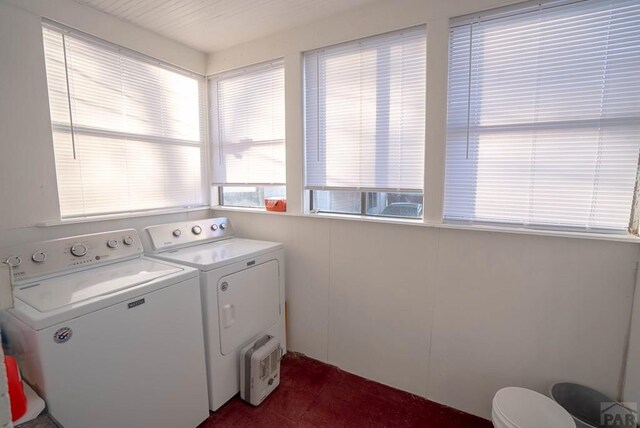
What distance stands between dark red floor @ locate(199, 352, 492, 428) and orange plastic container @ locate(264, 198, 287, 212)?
128 centimetres

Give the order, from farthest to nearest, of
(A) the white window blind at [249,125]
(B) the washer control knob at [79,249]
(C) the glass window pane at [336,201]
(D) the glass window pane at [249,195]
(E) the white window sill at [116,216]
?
1. (D) the glass window pane at [249,195]
2. (A) the white window blind at [249,125]
3. (C) the glass window pane at [336,201]
4. (E) the white window sill at [116,216]
5. (B) the washer control knob at [79,249]

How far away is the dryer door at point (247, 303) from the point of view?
1.93 metres

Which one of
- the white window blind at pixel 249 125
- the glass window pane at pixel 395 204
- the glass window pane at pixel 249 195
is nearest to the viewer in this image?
the glass window pane at pixel 395 204

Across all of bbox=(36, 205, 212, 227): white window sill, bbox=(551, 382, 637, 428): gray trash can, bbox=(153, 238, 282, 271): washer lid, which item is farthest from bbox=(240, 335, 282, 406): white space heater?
bbox=(551, 382, 637, 428): gray trash can

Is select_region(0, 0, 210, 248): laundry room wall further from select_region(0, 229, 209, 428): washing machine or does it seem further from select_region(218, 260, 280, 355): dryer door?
select_region(218, 260, 280, 355): dryer door

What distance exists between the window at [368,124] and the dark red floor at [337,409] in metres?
1.24

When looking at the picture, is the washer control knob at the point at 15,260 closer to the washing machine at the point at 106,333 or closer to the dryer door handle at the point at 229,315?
the washing machine at the point at 106,333

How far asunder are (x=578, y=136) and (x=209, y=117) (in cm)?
276

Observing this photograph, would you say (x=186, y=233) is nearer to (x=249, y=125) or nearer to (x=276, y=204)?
(x=276, y=204)

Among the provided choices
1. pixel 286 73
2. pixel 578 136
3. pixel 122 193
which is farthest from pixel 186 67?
pixel 578 136

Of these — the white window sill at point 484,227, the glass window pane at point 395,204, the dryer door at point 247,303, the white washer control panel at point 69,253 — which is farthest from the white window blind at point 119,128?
the glass window pane at point 395,204

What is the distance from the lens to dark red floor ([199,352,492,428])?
187 cm

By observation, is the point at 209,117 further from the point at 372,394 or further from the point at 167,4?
the point at 372,394

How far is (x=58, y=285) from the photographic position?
1.56m
